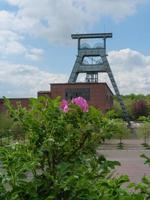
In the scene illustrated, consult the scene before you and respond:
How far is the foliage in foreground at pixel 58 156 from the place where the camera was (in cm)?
275

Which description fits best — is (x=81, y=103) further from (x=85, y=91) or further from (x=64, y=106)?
(x=85, y=91)

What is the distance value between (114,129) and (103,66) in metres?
60.5

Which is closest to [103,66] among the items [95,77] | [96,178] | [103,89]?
[95,77]

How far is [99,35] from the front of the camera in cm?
6400

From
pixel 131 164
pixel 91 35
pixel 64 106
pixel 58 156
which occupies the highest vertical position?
pixel 91 35

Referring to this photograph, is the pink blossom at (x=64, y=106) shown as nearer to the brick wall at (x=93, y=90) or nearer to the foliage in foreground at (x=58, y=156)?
the foliage in foreground at (x=58, y=156)

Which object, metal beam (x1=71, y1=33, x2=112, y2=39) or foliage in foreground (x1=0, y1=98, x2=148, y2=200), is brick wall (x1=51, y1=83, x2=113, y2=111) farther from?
foliage in foreground (x1=0, y1=98, x2=148, y2=200)

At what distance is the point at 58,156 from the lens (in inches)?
116

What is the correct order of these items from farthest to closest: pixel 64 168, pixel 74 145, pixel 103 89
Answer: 1. pixel 103 89
2. pixel 74 145
3. pixel 64 168

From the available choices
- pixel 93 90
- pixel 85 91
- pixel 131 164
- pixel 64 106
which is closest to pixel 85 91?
pixel 85 91

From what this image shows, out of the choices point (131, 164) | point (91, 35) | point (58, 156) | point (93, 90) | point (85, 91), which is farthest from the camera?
point (91, 35)

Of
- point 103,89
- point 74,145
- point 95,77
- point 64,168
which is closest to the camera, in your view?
point 64,168

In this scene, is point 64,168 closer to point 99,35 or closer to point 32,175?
point 32,175

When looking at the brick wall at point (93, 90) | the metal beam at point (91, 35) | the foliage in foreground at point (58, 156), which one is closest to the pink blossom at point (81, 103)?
the foliage in foreground at point (58, 156)
